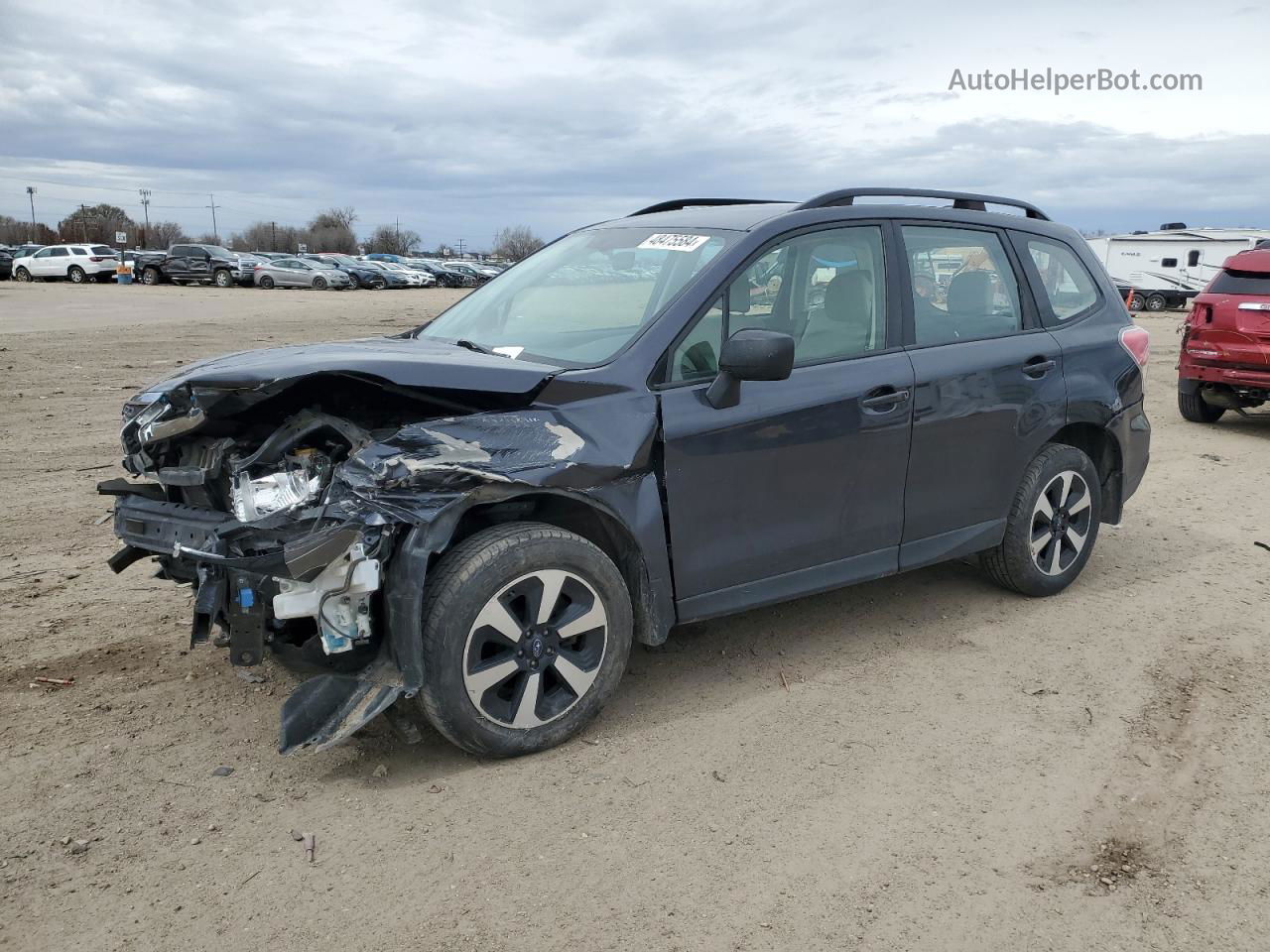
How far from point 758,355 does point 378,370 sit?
51.5 inches

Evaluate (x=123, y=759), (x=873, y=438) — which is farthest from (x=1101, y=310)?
(x=123, y=759)

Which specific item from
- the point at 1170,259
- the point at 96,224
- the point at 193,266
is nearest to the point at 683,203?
the point at 1170,259

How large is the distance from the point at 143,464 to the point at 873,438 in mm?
2849

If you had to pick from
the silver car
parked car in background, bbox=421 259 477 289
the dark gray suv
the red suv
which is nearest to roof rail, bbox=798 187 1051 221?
the dark gray suv

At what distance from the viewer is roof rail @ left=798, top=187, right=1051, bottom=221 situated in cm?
441

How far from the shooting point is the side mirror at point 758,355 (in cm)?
363

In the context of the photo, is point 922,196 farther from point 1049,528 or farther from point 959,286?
point 1049,528

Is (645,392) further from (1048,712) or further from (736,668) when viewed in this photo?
(1048,712)

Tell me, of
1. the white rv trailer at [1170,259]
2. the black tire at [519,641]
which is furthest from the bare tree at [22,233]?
the black tire at [519,641]

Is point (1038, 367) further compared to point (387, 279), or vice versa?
point (387, 279)

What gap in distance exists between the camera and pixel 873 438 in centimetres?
428

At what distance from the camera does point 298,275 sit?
43156 millimetres

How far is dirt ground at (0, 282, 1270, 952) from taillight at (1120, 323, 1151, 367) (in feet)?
4.07

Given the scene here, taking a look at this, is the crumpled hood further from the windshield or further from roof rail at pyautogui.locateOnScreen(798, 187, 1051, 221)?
roof rail at pyautogui.locateOnScreen(798, 187, 1051, 221)
